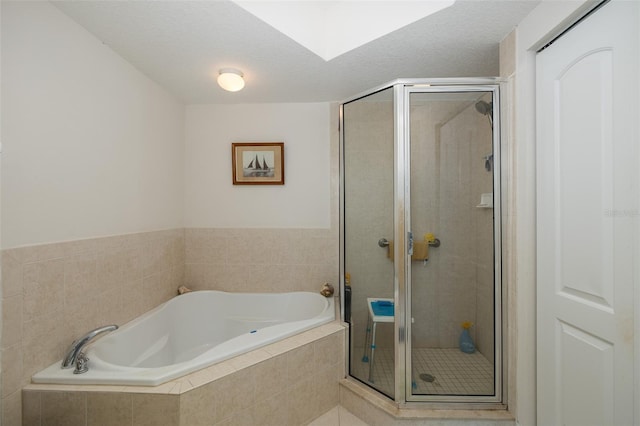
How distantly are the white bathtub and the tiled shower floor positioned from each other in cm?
51

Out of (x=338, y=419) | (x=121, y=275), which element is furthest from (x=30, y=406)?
(x=338, y=419)

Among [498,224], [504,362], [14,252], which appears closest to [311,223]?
[498,224]

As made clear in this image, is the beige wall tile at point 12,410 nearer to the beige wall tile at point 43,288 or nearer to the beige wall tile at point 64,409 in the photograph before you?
the beige wall tile at point 64,409

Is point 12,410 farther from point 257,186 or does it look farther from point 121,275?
point 257,186

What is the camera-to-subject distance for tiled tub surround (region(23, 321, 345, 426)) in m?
1.14

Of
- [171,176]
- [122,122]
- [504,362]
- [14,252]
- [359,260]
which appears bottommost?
[504,362]

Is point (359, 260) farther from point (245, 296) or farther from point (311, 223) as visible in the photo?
point (245, 296)

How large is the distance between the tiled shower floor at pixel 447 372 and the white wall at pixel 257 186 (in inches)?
49.9

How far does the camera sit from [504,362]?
146 centimetres

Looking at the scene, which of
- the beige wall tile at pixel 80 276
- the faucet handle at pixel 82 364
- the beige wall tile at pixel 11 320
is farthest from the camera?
the beige wall tile at pixel 80 276

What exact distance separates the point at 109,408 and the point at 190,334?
100 cm

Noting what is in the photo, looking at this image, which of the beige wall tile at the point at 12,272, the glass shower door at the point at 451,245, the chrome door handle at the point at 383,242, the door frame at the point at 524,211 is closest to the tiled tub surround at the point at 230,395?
the beige wall tile at the point at 12,272

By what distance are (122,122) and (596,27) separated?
2.45m

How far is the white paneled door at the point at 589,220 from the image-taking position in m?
0.94
